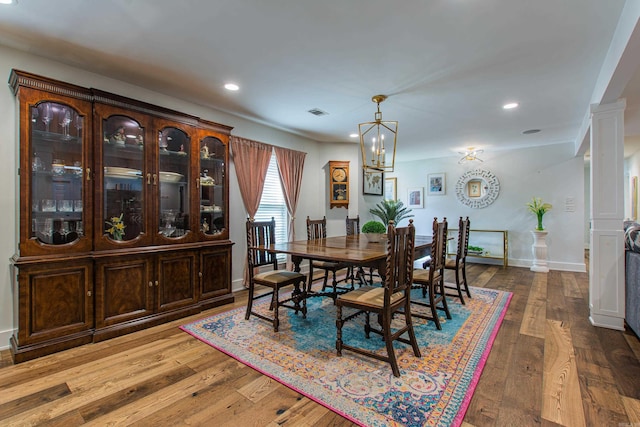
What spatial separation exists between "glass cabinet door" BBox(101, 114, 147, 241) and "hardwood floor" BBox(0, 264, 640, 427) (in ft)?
3.48

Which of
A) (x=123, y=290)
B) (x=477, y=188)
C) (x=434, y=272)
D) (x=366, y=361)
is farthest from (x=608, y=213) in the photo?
(x=123, y=290)

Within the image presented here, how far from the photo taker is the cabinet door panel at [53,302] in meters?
2.33

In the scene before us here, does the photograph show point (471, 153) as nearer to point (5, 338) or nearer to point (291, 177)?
point (291, 177)

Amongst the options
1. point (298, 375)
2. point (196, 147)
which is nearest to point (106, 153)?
point (196, 147)

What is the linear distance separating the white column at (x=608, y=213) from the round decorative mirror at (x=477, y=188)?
3.64 meters

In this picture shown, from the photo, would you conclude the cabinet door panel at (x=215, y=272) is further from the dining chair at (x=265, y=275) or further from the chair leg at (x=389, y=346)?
the chair leg at (x=389, y=346)

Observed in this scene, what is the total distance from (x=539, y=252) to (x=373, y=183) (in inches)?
136

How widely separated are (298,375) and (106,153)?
2655 mm

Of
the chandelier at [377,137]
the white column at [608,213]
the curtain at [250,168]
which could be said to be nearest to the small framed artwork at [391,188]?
the chandelier at [377,137]

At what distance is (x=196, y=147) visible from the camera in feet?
11.3

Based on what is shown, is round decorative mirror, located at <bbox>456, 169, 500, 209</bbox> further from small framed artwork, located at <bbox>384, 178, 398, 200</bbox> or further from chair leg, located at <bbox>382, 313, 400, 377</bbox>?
chair leg, located at <bbox>382, 313, 400, 377</bbox>

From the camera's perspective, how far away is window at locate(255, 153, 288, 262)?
4.70 m

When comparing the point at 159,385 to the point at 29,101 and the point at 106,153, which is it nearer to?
the point at 106,153

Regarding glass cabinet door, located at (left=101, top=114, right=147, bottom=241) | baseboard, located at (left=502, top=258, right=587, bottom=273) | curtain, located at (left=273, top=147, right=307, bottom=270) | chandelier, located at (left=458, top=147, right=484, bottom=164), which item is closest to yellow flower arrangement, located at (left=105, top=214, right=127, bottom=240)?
glass cabinet door, located at (left=101, top=114, right=147, bottom=241)
